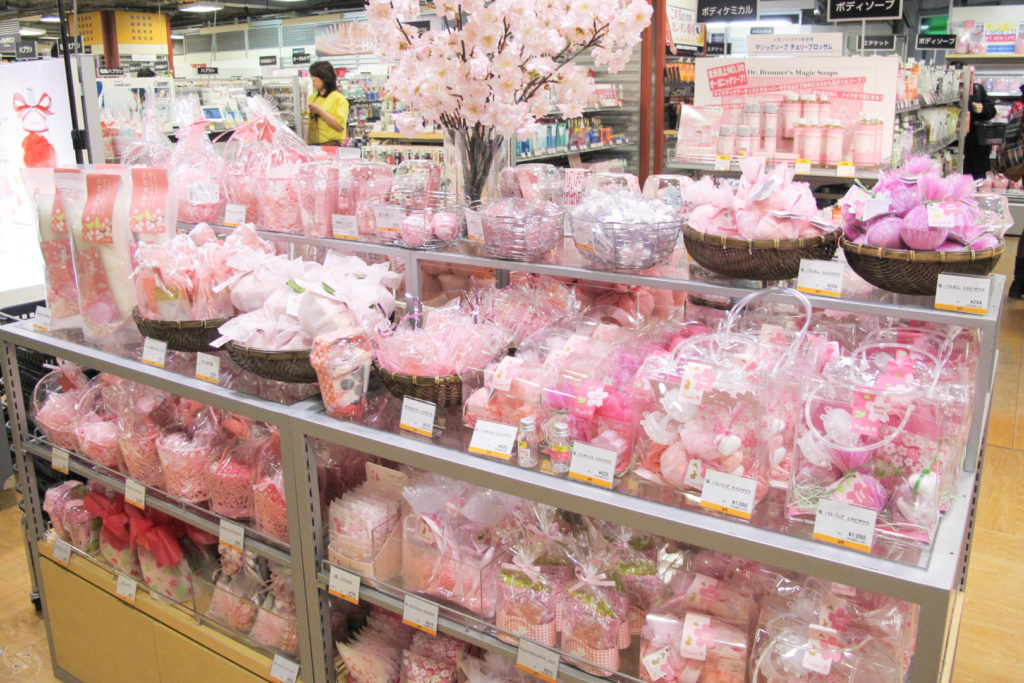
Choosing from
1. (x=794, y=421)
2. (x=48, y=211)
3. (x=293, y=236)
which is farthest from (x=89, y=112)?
(x=794, y=421)

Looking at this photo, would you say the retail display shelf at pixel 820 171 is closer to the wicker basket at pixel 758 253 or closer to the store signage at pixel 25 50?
the wicker basket at pixel 758 253

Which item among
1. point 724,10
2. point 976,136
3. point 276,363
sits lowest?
point 276,363

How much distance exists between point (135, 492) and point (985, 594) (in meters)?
2.96

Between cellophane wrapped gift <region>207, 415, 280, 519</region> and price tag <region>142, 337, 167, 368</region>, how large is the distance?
0.29 meters

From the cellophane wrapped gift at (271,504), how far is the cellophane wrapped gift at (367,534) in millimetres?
166

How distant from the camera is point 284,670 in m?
1.95

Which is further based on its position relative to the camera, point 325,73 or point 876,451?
point 325,73

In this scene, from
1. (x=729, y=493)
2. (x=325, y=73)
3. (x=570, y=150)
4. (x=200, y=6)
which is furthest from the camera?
(x=200, y=6)

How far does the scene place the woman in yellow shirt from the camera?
705cm

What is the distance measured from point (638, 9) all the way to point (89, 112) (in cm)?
263

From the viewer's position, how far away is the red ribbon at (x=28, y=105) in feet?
12.1

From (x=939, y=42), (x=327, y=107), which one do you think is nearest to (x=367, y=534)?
(x=327, y=107)

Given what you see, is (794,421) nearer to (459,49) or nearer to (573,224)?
(573,224)

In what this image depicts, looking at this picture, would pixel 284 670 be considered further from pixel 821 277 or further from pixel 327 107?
pixel 327 107
